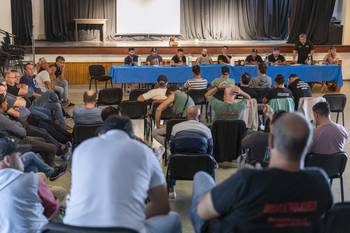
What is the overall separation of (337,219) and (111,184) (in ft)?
4.17

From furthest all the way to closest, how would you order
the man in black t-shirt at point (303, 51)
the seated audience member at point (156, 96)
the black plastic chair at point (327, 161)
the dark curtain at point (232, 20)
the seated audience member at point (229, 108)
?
the dark curtain at point (232, 20) → the man in black t-shirt at point (303, 51) → the seated audience member at point (156, 96) → the seated audience member at point (229, 108) → the black plastic chair at point (327, 161)

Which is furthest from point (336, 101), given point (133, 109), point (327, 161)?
point (327, 161)

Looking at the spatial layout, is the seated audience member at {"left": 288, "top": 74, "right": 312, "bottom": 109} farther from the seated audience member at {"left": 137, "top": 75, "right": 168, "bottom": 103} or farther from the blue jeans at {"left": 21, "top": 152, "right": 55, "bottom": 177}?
the blue jeans at {"left": 21, "top": 152, "right": 55, "bottom": 177}

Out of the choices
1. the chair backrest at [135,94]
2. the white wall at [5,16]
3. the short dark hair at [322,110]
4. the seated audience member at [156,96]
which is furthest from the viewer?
the white wall at [5,16]

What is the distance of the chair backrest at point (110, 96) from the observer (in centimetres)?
909

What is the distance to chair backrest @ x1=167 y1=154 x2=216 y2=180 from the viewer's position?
490cm

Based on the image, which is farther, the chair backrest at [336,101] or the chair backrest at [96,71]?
the chair backrest at [96,71]

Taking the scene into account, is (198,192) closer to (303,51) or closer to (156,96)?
(156,96)

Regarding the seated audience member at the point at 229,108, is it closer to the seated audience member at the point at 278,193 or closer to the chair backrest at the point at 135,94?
the chair backrest at the point at 135,94

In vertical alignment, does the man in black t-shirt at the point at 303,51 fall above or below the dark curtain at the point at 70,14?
below

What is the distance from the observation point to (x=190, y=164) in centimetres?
494

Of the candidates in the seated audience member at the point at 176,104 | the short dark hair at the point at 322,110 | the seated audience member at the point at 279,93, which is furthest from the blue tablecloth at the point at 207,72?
the short dark hair at the point at 322,110

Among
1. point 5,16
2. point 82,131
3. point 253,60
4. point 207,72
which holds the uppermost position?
point 5,16

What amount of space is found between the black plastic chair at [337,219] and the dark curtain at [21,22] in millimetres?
14512
